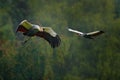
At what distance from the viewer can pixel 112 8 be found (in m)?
24.2

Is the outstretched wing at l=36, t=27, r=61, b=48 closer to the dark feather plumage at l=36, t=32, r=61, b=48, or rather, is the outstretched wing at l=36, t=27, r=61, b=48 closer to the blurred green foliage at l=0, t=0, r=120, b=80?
the dark feather plumage at l=36, t=32, r=61, b=48

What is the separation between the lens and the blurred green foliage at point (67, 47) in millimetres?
20672

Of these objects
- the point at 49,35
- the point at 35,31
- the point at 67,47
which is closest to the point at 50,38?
the point at 49,35

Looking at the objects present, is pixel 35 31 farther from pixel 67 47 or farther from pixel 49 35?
pixel 67 47

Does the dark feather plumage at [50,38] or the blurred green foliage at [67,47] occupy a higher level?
the dark feather plumage at [50,38]

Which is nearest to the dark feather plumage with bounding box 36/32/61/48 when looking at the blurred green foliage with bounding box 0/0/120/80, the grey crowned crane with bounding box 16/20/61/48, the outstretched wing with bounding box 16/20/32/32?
the grey crowned crane with bounding box 16/20/61/48

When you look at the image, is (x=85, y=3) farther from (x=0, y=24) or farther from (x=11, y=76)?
(x=11, y=76)

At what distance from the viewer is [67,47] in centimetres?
2159

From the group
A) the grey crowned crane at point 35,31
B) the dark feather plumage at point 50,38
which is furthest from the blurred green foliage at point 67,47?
the grey crowned crane at point 35,31

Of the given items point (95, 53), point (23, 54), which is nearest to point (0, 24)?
point (23, 54)

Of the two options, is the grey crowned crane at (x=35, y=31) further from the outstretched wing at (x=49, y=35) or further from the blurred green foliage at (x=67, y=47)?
the blurred green foliage at (x=67, y=47)

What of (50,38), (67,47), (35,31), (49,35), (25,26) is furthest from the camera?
(67,47)

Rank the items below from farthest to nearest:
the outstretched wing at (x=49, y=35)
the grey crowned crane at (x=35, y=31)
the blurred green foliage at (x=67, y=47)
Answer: the blurred green foliage at (x=67, y=47)
the outstretched wing at (x=49, y=35)
the grey crowned crane at (x=35, y=31)

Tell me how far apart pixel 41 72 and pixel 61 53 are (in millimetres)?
1228
